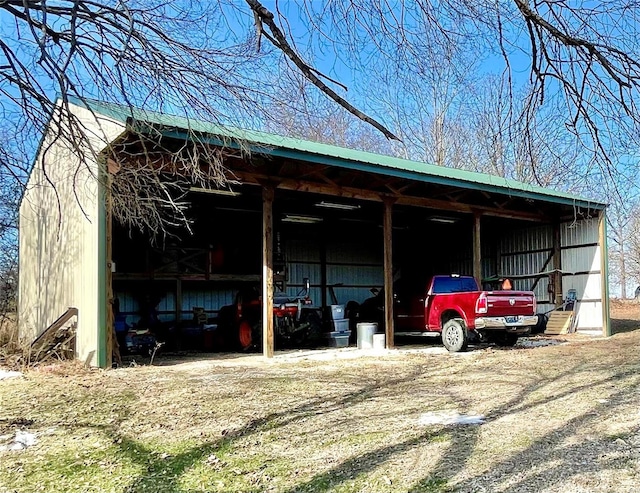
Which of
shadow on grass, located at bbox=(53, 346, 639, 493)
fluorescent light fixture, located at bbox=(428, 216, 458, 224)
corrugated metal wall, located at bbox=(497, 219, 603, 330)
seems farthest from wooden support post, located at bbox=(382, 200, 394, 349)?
shadow on grass, located at bbox=(53, 346, 639, 493)

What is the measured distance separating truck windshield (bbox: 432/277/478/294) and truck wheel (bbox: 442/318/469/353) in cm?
88

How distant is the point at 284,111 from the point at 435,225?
1623cm

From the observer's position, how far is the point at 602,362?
10477 mm

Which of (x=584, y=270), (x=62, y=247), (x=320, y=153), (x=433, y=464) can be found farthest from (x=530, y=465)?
(x=584, y=270)

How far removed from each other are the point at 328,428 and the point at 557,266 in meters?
14.2

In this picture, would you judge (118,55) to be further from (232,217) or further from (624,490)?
(232,217)

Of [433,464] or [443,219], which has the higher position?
[443,219]

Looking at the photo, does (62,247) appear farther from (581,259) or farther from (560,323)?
(581,259)

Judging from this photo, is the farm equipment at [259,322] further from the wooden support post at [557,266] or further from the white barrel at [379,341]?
the wooden support post at [557,266]

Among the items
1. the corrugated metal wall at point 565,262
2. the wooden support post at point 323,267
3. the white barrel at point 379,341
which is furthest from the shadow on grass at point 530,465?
the wooden support post at point 323,267

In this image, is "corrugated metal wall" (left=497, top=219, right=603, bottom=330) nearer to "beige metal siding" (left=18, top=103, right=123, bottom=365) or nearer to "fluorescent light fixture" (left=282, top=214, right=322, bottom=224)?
"fluorescent light fixture" (left=282, top=214, right=322, bottom=224)

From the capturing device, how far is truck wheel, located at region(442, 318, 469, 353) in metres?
13.2

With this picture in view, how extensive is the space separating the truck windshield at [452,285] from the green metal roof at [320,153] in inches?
85.2

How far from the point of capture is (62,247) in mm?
12320
